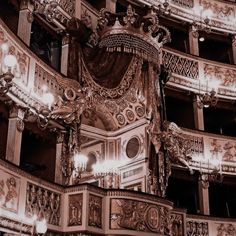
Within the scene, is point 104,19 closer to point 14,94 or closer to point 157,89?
point 157,89

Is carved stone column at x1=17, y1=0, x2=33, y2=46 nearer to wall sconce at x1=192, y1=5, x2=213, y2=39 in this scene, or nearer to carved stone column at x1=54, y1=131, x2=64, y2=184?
carved stone column at x1=54, y1=131, x2=64, y2=184

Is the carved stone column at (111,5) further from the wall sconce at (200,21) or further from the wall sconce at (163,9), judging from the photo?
the wall sconce at (200,21)

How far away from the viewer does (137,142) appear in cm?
1229

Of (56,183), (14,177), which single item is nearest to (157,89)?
(56,183)

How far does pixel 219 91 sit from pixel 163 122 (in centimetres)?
575

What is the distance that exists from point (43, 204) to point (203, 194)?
22.6 ft

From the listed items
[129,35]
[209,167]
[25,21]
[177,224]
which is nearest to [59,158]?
[25,21]

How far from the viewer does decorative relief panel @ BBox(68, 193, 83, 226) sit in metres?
10.2

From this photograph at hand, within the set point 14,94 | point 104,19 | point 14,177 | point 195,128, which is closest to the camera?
point 14,177

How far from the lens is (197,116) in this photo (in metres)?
16.7

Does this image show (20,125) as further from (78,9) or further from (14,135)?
(78,9)

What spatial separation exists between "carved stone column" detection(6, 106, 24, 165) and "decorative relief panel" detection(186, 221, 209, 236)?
19.6ft

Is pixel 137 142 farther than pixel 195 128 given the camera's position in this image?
No

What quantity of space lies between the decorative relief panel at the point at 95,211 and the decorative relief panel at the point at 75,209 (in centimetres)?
20
